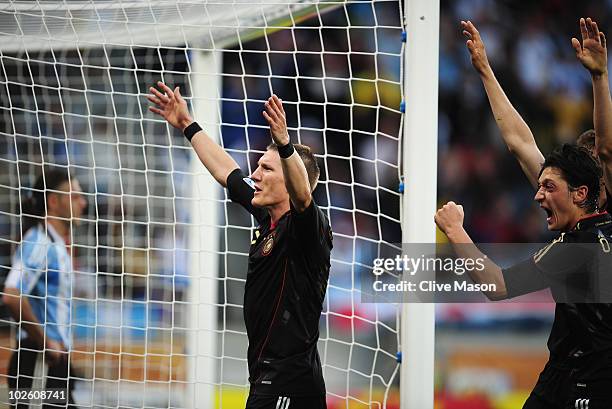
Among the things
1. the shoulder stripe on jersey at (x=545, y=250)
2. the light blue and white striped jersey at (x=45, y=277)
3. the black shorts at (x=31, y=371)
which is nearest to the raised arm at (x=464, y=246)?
the shoulder stripe on jersey at (x=545, y=250)

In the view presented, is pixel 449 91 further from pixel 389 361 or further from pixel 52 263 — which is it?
pixel 52 263

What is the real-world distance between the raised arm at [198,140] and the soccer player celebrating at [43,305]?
1.29 m

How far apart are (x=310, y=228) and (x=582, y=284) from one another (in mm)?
985

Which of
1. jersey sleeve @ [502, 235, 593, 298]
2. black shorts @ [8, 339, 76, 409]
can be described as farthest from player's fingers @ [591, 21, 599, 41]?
black shorts @ [8, 339, 76, 409]

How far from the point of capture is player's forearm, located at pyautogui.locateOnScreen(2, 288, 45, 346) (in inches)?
207

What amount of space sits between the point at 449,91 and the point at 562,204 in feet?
21.5

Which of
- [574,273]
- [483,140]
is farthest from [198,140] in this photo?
[483,140]

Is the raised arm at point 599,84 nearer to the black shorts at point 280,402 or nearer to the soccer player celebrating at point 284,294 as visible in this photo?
the soccer player celebrating at point 284,294

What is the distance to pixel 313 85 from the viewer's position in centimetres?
895

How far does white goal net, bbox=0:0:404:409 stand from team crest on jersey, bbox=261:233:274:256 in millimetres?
647

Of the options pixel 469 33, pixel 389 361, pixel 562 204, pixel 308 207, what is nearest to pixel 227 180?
pixel 308 207

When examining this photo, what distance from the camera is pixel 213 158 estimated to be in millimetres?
4246

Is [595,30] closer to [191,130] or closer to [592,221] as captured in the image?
[592,221]

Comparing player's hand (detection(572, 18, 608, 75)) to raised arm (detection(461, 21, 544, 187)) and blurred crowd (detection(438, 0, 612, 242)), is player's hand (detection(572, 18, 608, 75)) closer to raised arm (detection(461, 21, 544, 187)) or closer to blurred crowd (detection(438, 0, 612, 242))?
raised arm (detection(461, 21, 544, 187))
